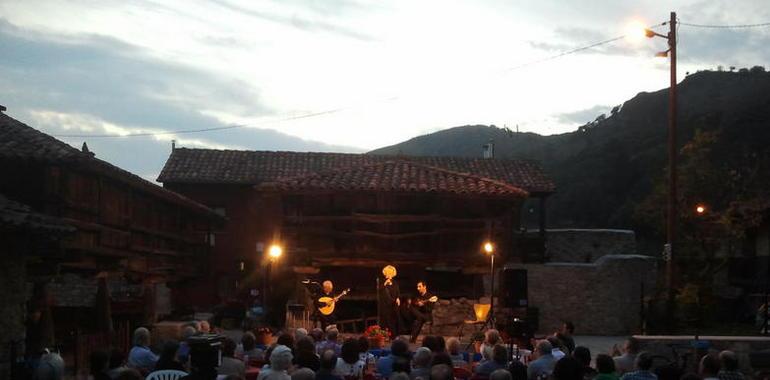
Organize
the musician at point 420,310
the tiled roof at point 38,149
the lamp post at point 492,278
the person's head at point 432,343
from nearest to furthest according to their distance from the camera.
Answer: the person's head at point 432,343 → the tiled roof at point 38,149 → the lamp post at point 492,278 → the musician at point 420,310

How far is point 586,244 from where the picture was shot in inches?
1316

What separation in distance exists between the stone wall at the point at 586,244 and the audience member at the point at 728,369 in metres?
24.1

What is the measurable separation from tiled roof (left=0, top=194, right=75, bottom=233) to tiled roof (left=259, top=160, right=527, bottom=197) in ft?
30.3

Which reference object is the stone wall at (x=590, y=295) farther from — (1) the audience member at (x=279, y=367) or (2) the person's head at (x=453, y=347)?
(1) the audience member at (x=279, y=367)

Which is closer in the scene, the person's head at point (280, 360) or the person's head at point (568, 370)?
the person's head at point (568, 370)

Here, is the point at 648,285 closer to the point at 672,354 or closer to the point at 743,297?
the point at 743,297

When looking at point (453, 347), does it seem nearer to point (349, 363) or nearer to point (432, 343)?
point (432, 343)

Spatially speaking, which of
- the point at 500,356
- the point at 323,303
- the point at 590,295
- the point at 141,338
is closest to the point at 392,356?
the point at 500,356

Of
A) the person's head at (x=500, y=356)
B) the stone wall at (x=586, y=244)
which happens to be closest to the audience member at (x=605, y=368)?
the person's head at (x=500, y=356)

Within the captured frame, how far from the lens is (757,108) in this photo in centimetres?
4797

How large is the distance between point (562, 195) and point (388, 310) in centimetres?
3613

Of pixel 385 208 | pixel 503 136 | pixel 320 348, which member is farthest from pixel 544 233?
pixel 503 136

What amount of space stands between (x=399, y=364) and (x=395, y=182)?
12899 millimetres

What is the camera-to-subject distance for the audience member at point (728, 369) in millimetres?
8891
